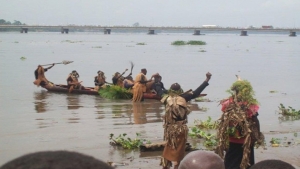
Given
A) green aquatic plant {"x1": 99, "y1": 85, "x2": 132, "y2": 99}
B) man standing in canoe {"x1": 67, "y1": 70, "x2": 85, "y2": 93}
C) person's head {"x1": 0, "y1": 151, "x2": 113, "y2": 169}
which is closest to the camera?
person's head {"x1": 0, "y1": 151, "x2": 113, "y2": 169}

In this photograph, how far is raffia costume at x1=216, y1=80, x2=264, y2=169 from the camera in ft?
21.7

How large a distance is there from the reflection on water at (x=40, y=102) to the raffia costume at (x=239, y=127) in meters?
12.1

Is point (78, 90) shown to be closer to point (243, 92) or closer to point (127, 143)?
point (127, 143)

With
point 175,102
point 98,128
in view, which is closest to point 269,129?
point 98,128

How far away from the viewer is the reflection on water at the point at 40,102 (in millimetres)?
Result: 18667

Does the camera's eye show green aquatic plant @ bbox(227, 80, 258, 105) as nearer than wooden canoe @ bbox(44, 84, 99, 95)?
Yes

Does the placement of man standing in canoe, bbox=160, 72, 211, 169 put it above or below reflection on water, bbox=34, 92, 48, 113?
above

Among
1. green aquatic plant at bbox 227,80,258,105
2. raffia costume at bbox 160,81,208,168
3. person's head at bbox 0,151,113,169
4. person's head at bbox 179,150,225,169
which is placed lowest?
raffia costume at bbox 160,81,208,168

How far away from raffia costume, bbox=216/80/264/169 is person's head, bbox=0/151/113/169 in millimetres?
5229

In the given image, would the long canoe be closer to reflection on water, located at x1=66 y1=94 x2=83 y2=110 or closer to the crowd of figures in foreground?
reflection on water, located at x1=66 y1=94 x2=83 y2=110

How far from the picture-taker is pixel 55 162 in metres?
1.44

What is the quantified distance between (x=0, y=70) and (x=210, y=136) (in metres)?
28.1

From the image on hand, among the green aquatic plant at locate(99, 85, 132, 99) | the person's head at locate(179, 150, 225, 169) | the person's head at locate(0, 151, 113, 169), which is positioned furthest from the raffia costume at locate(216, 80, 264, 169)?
the green aquatic plant at locate(99, 85, 132, 99)

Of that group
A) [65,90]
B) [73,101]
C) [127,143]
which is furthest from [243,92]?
[65,90]
